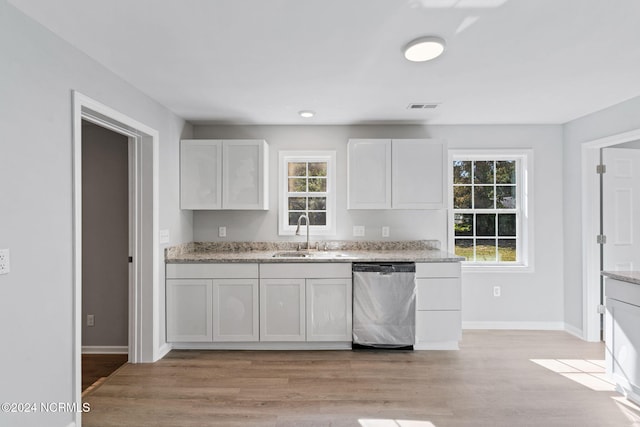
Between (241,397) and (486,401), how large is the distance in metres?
1.76

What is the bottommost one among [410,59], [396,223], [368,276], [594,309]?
[594,309]

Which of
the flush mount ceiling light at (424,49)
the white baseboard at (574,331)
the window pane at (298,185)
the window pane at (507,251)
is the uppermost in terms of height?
the flush mount ceiling light at (424,49)

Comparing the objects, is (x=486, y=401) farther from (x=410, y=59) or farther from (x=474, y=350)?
(x=410, y=59)

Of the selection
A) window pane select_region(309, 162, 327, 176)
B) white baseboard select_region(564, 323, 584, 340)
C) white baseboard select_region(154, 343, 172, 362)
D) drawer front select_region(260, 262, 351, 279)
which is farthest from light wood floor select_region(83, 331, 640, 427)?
window pane select_region(309, 162, 327, 176)

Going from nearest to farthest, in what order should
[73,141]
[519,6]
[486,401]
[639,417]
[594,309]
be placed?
[519,6] → [73,141] → [639,417] → [486,401] → [594,309]

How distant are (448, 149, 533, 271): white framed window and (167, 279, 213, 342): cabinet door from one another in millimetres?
2800

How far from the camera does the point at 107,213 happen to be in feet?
11.1

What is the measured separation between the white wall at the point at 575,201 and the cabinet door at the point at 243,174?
134 inches

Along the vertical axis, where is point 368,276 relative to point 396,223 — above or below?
below

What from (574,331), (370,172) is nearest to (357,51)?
(370,172)

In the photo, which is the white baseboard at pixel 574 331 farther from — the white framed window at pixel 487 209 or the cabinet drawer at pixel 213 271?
the cabinet drawer at pixel 213 271

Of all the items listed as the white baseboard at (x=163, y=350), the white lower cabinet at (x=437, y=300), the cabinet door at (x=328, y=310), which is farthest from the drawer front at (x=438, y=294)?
the white baseboard at (x=163, y=350)

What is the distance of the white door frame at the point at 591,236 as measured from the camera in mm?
3541

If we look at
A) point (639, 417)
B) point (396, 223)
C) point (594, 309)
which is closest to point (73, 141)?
point (396, 223)
